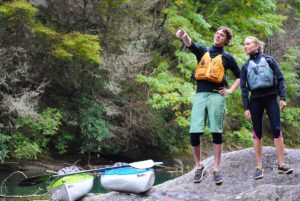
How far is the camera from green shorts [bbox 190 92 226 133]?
195 inches

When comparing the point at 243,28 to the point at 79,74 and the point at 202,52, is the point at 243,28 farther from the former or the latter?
the point at 202,52

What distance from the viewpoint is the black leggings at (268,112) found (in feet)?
15.9

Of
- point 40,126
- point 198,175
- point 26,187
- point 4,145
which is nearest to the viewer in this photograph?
point 198,175

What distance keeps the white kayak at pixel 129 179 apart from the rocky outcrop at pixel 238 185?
0.30 feet

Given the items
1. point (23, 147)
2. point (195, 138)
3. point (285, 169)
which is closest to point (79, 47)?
point (23, 147)

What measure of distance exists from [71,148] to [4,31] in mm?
4941

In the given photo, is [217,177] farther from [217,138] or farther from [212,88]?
[212,88]

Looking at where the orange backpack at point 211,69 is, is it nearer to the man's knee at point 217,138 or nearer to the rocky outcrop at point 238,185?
the man's knee at point 217,138

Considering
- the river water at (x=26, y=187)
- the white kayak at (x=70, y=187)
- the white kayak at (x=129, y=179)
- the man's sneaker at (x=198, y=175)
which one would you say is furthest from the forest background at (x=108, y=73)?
the white kayak at (x=129, y=179)

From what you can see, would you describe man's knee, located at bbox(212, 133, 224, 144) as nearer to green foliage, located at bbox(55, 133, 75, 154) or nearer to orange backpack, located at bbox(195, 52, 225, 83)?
orange backpack, located at bbox(195, 52, 225, 83)

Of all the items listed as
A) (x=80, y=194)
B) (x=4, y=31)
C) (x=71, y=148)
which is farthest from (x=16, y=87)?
(x=80, y=194)

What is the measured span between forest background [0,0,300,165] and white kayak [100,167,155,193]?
811 cm

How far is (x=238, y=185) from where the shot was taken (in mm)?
5188

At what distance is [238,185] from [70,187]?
6.60 feet
